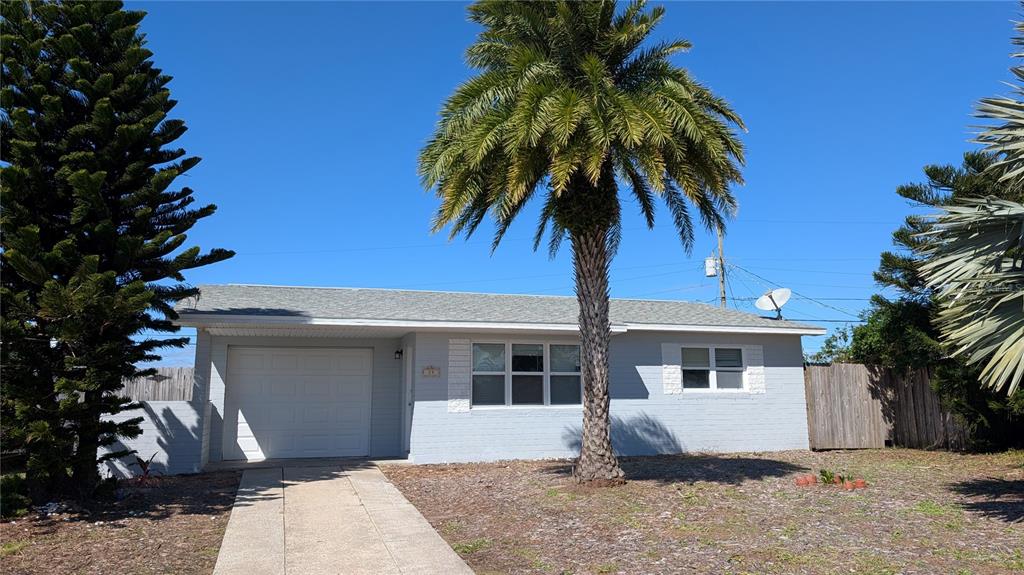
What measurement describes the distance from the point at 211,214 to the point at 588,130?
5.60 meters

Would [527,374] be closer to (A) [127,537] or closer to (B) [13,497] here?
(A) [127,537]

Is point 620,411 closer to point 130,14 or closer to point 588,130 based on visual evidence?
point 588,130

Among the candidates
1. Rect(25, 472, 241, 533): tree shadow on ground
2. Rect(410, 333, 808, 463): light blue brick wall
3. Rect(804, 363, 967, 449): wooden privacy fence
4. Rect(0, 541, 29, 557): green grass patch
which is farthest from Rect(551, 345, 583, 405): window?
Rect(0, 541, 29, 557): green grass patch

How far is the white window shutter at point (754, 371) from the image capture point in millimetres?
16172

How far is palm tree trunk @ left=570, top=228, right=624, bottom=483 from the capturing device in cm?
1007

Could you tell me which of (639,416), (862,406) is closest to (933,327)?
(862,406)

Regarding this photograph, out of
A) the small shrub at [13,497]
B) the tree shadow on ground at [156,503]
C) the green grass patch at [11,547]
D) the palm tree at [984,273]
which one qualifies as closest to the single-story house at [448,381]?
the tree shadow on ground at [156,503]

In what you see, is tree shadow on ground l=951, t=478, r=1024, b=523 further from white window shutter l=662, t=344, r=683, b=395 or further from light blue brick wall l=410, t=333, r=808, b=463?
white window shutter l=662, t=344, r=683, b=395

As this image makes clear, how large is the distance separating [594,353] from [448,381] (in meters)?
4.39

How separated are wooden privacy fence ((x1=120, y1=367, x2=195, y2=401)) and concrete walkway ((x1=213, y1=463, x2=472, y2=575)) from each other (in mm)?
3277

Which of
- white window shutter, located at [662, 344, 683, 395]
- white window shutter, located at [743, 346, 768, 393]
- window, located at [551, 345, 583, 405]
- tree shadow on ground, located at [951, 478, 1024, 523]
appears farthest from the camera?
white window shutter, located at [743, 346, 768, 393]

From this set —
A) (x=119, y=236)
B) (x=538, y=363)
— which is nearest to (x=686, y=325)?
(x=538, y=363)

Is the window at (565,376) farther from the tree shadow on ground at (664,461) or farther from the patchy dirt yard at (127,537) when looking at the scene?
the patchy dirt yard at (127,537)

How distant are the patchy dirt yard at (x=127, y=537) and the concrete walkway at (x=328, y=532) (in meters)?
0.25
